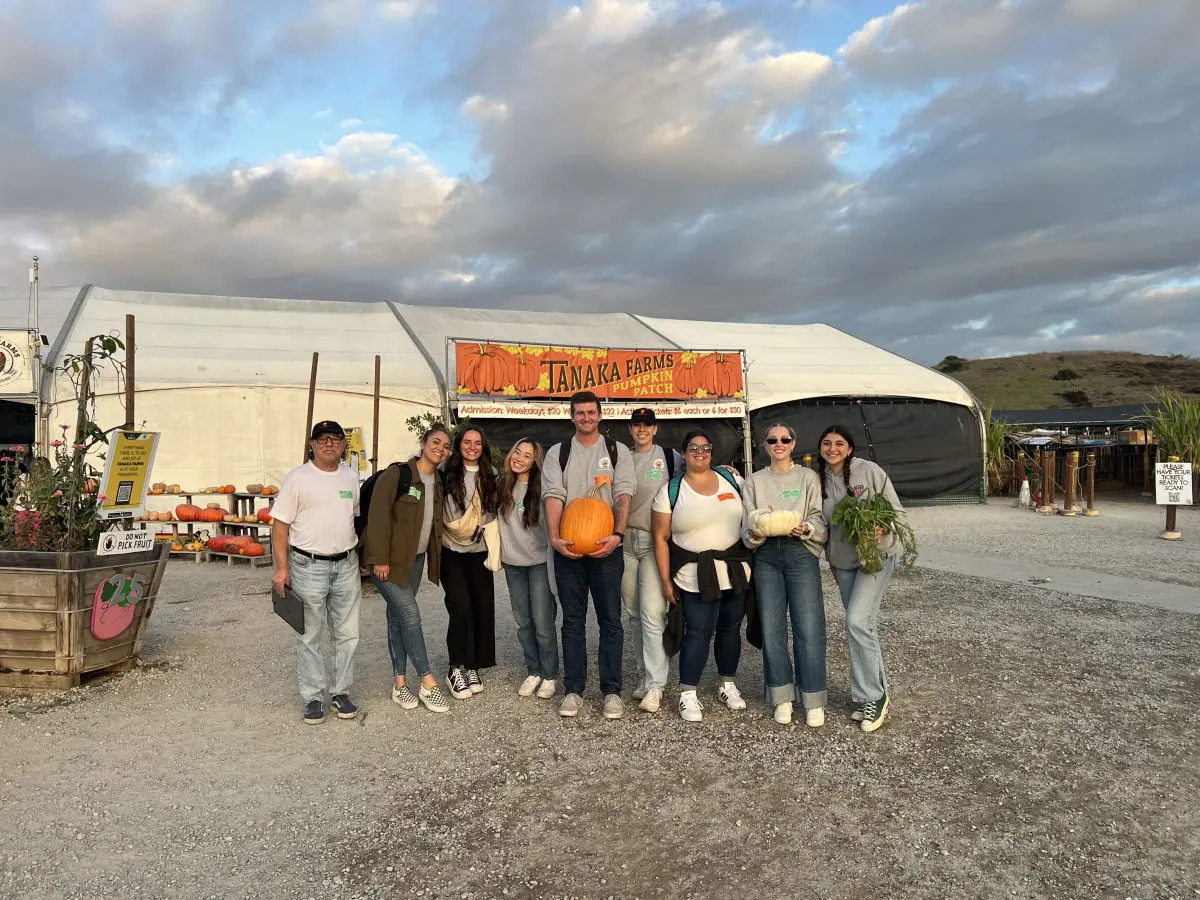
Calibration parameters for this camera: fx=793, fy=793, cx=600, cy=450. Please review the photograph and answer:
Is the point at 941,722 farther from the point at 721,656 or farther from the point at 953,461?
the point at 953,461

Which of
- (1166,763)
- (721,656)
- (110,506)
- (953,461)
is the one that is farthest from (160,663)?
(953,461)

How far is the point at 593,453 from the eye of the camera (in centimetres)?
462

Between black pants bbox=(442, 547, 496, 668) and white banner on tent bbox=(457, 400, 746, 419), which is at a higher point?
white banner on tent bbox=(457, 400, 746, 419)

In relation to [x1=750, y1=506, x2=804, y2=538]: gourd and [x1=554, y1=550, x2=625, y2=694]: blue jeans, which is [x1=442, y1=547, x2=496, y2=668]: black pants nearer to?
[x1=554, y1=550, x2=625, y2=694]: blue jeans

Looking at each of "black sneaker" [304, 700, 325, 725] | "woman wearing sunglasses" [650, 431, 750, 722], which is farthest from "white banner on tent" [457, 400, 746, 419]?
"black sneaker" [304, 700, 325, 725]

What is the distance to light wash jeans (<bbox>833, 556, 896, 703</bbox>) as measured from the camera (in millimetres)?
4254

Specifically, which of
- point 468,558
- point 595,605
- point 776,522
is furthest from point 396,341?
point 776,522

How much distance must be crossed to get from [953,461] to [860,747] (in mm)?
15219

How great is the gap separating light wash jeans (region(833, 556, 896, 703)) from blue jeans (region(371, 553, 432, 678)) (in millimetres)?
2441

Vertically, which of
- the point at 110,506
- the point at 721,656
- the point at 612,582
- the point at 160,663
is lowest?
the point at 160,663

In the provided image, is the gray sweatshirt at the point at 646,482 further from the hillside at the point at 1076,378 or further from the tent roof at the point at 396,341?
the hillside at the point at 1076,378

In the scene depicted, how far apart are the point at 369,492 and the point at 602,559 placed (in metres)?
1.46

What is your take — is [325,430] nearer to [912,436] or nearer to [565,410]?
[565,410]

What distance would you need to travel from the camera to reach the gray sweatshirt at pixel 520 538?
4695 millimetres
